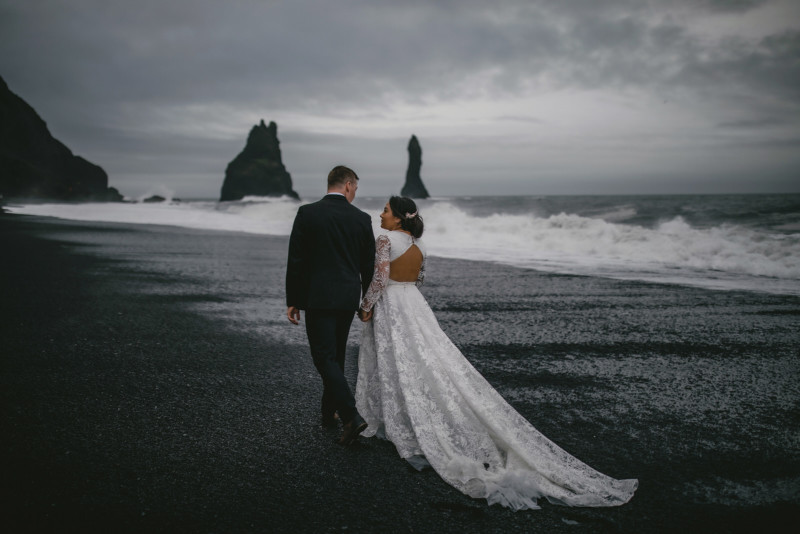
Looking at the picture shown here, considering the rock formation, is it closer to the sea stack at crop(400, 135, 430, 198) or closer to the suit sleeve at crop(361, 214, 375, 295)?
the sea stack at crop(400, 135, 430, 198)

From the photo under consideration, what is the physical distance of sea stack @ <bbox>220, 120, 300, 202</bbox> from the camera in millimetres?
142625

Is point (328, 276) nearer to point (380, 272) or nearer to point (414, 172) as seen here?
point (380, 272)

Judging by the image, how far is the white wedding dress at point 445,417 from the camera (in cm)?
305

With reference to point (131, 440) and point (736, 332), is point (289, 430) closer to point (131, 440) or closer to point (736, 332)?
point (131, 440)

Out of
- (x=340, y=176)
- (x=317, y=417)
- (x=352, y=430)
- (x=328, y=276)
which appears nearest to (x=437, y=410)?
(x=352, y=430)

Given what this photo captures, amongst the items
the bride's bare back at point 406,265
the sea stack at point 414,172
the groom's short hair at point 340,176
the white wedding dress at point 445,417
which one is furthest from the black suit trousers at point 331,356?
the sea stack at point 414,172

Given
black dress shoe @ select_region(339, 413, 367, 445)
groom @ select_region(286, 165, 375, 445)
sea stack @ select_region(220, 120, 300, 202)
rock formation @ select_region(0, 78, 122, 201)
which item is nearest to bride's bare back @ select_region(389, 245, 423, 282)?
groom @ select_region(286, 165, 375, 445)

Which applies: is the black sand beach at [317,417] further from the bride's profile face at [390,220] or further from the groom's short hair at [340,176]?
the groom's short hair at [340,176]

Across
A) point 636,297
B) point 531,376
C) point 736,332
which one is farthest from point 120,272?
point 736,332

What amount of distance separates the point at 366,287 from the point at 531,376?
221cm

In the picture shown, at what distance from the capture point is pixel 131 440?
3.58 m

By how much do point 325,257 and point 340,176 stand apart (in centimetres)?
67

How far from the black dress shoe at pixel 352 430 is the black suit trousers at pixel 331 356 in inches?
1.9

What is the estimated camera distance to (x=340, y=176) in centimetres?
401
